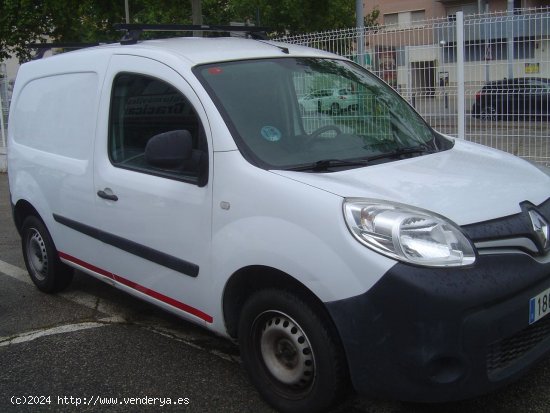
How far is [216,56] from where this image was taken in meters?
3.55

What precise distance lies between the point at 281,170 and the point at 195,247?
640 mm

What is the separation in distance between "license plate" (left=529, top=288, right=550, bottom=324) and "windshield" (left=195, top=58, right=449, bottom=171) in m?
1.05

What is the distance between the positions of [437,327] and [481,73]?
229 inches

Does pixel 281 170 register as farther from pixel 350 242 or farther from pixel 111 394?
pixel 111 394

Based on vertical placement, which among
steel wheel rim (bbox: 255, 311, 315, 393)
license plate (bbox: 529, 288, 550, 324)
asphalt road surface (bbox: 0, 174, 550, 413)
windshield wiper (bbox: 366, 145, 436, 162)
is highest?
windshield wiper (bbox: 366, 145, 436, 162)

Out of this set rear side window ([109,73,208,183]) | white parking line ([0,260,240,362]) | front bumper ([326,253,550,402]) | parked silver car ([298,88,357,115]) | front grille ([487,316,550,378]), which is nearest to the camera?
front bumper ([326,253,550,402])

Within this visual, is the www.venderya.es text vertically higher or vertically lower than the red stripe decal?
lower

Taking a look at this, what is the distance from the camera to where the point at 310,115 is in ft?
11.8

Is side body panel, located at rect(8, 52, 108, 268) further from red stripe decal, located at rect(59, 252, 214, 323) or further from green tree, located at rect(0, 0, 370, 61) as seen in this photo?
green tree, located at rect(0, 0, 370, 61)

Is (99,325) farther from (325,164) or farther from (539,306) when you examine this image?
(539,306)

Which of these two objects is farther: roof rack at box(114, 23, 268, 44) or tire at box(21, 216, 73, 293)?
tire at box(21, 216, 73, 293)

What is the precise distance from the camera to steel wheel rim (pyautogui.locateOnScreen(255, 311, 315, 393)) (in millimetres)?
2857

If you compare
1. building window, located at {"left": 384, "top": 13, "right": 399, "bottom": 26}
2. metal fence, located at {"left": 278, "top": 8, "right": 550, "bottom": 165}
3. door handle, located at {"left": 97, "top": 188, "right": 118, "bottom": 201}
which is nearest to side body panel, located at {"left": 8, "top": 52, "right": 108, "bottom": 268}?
door handle, located at {"left": 97, "top": 188, "right": 118, "bottom": 201}

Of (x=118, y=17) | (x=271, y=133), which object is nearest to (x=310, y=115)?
(x=271, y=133)
